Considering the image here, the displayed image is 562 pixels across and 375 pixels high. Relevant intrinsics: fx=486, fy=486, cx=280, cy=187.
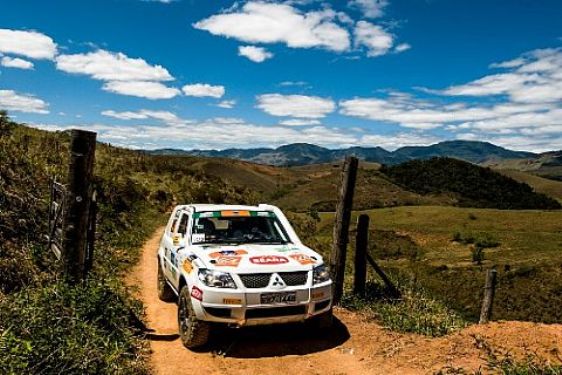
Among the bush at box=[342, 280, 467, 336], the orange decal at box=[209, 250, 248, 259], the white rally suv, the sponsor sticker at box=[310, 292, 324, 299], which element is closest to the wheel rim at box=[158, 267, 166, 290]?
the white rally suv

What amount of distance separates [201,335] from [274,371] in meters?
1.24

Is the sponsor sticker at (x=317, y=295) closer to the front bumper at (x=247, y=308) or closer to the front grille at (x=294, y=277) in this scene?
the front bumper at (x=247, y=308)

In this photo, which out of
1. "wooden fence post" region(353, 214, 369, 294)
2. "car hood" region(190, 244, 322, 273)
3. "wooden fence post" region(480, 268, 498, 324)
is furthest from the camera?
"wooden fence post" region(353, 214, 369, 294)

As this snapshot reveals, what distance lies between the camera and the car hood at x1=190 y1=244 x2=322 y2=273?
287 inches

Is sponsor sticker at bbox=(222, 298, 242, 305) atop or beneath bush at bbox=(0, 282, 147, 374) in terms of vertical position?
atop

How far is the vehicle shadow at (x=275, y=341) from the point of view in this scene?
764 centimetres

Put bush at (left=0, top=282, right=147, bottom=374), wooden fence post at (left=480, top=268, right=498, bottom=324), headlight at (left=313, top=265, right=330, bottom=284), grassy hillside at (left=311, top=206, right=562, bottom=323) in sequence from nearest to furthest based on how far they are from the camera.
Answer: bush at (left=0, top=282, right=147, bottom=374)
headlight at (left=313, top=265, right=330, bottom=284)
wooden fence post at (left=480, top=268, right=498, bottom=324)
grassy hillside at (left=311, top=206, right=562, bottom=323)

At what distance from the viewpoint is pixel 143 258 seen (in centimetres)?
1484

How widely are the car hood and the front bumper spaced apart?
0.36m

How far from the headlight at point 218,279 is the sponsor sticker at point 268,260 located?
49 centimetres

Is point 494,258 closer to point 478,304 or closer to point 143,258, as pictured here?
point 478,304

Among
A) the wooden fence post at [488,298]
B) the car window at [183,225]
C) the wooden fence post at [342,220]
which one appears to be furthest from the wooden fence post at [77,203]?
the wooden fence post at [488,298]

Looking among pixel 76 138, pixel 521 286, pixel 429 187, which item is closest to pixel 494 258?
pixel 521 286

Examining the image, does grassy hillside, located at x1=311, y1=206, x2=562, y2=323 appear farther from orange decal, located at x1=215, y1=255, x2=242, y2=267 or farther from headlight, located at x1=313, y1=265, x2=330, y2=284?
orange decal, located at x1=215, y1=255, x2=242, y2=267
